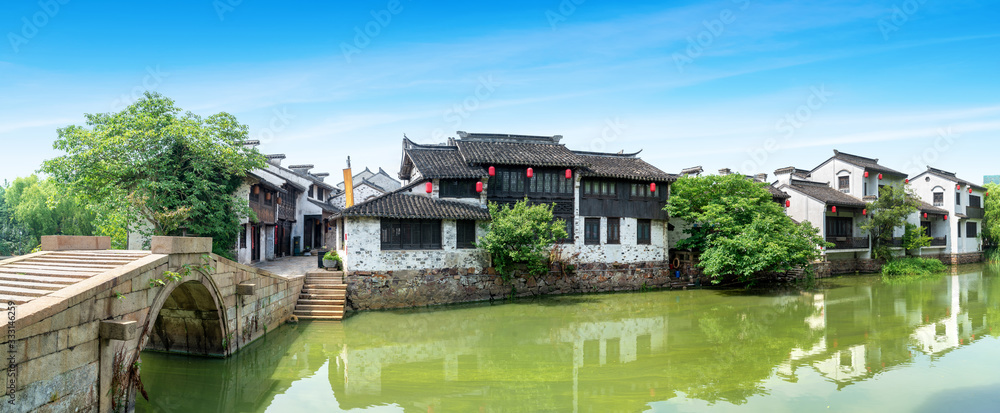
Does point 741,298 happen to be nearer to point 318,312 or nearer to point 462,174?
point 462,174

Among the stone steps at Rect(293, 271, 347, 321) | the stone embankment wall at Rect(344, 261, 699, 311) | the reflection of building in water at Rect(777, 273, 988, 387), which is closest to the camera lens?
the reflection of building in water at Rect(777, 273, 988, 387)

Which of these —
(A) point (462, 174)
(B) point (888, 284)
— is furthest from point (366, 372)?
(B) point (888, 284)

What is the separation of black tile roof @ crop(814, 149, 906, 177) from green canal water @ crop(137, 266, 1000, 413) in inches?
594

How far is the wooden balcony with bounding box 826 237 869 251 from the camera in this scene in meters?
29.0

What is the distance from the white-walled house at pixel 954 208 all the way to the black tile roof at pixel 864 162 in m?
3.88

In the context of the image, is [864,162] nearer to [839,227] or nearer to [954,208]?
[839,227]

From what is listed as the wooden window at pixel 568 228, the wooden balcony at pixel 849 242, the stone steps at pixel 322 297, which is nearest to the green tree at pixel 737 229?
the wooden window at pixel 568 228

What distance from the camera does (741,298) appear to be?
66.9ft

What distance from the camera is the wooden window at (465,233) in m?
18.9

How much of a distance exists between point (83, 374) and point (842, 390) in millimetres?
11869

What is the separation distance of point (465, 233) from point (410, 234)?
82.2 inches

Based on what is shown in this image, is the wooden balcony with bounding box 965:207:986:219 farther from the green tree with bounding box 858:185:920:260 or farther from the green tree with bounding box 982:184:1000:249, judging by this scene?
the green tree with bounding box 858:185:920:260

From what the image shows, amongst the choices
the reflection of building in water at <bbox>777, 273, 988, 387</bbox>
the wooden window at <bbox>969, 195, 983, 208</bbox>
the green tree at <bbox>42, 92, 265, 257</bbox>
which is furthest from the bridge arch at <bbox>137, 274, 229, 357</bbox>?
the wooden window at <bbox>969, 195, 983, 208</bbox>

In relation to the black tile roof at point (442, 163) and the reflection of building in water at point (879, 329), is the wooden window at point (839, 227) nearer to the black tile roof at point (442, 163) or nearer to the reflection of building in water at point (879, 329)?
the reflection of building in water at point (879, 329)
